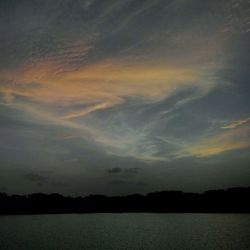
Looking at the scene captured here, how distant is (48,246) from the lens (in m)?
69.4

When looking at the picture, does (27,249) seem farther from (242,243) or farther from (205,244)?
(242,243)

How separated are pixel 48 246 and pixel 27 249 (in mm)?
5687

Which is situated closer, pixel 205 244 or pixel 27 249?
pixel 27 249

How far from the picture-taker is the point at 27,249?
64750 mm

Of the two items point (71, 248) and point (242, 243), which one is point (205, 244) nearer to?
point (242, 243)

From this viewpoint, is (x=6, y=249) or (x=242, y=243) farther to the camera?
(x=242, y=243)

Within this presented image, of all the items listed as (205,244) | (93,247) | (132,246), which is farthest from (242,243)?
(93,247)

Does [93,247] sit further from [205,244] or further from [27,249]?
[205,244]

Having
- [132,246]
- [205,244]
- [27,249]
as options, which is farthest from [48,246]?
[205,244]

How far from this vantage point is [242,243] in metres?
69.4

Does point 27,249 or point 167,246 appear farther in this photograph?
point 167,246

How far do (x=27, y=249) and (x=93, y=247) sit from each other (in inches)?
515

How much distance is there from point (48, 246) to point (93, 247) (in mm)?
9559

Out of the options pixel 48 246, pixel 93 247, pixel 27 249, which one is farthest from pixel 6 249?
pixel 93 247
